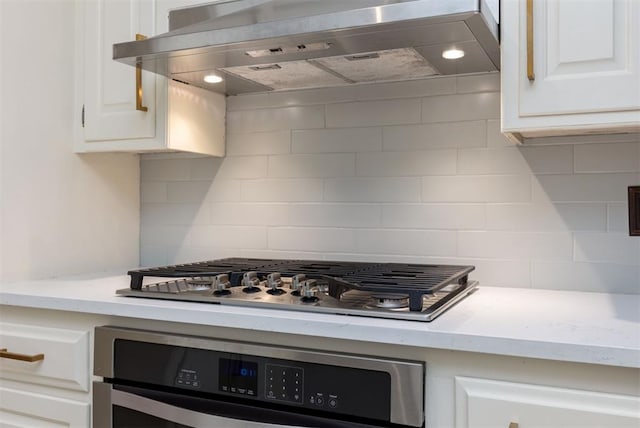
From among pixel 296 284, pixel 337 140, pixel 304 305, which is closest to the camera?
pixel 304 305

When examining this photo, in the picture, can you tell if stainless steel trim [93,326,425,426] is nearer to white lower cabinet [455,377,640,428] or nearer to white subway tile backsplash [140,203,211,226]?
white lower cabinet [455,377,640,428]

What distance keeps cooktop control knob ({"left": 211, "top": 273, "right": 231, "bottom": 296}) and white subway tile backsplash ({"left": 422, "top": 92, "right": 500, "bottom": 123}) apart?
0.74m

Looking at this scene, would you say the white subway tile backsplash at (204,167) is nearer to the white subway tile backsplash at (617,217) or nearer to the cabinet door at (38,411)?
the cabinet door at (38,411)

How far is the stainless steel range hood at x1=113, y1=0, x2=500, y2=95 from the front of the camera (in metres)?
1.17

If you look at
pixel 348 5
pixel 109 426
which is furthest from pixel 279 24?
pixel 109 426

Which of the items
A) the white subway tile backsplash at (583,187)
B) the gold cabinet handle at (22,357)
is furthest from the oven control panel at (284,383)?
the white subway tile backsplash at (583,187)

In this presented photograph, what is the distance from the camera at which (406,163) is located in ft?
5.45

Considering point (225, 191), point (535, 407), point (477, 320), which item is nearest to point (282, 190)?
point (225, 191)

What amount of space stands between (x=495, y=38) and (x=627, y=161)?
50 centimetres

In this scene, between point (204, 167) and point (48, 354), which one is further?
point (204, 167)

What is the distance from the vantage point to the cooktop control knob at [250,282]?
133cm

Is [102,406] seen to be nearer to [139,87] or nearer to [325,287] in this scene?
[325,287]

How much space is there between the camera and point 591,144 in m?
1.46

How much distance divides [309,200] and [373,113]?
33 centimetres
